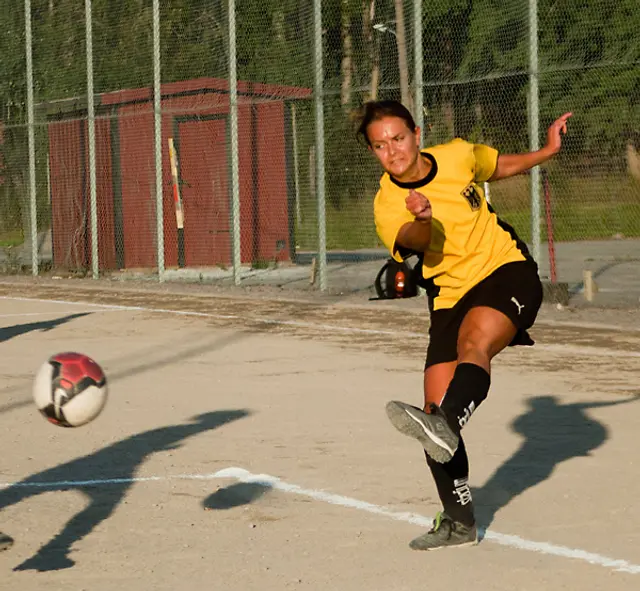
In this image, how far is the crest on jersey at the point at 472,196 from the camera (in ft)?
19.6

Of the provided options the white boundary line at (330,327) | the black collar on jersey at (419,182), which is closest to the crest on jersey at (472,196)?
the black collar on jersey at (419,182)

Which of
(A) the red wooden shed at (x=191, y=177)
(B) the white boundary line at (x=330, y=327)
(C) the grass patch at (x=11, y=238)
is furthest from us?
(C) the grass patch at (x=11, y=238)

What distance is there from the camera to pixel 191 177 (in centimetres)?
2516

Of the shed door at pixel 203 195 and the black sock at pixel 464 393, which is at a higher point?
the shed door at pixel 203 195

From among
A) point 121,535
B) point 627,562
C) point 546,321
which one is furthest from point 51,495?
point 546,321

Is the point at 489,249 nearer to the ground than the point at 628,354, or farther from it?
farther from it

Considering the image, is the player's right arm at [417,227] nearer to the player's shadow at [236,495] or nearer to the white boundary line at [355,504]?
the white boundary line at [355,504]

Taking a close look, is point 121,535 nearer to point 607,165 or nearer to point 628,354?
point 628,354

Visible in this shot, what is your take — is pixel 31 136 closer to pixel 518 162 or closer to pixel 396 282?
pixel 518 162

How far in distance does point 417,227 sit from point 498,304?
51 centimetres

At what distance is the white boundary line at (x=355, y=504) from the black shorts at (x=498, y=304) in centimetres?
82

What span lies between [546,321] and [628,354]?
2830 millimetres

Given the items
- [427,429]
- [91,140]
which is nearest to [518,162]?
[427,429]

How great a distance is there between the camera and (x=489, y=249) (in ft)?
19.7
